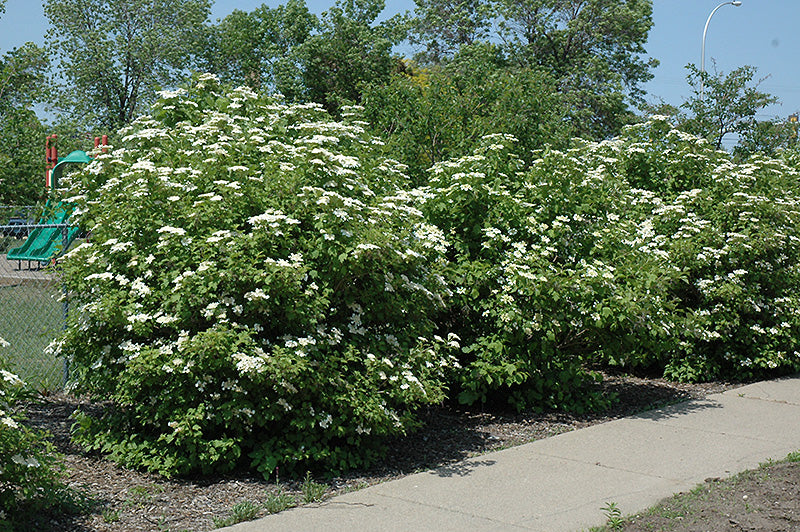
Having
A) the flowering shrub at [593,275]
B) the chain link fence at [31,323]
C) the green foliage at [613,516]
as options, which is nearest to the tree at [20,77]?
the chain link fence at [31,323]

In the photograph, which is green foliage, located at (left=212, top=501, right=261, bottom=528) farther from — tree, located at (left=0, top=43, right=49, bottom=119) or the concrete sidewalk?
tree, located at (left=0, top=43, right=49, bottom=119)

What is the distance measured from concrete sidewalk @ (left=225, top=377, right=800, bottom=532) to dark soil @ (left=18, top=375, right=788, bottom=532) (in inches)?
9.7

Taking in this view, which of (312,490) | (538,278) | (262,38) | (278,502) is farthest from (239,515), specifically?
(262,38)

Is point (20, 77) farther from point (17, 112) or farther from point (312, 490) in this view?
point (312, 490)

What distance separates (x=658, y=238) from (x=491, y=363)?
2.95 m

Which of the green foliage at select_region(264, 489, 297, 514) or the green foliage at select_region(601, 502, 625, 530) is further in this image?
the green foliage at select_region(264, 489, 297, 514)

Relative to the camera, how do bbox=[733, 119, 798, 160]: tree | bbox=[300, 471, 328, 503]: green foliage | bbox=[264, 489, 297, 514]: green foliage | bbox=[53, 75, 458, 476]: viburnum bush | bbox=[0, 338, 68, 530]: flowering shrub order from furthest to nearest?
bbox=[733, 119, 798, 160]: tree
bbox=[53, 75, 458, 476]: viburnum bush
bbox=[300, 471, 328, 503]: green foliage
bbox=[264, 489, 297, 514]: green foliage
bbox=[0, 338, 68, 530]: flowering shrub

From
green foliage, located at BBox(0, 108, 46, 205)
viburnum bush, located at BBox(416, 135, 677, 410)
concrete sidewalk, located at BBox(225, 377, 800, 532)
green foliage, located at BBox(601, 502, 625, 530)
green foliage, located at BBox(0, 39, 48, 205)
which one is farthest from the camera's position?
green foliage, located at BBox(0, 39, 48, 205)

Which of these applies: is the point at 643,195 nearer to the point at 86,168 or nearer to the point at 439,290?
the point at 439,290

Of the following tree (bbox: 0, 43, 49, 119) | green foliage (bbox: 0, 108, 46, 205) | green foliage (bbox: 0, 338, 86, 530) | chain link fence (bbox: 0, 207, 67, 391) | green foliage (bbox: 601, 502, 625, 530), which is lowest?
green foliage (bbox: 601, 502, 625, 530)

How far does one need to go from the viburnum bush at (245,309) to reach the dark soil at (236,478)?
0.14 metres

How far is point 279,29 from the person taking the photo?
1618 inches

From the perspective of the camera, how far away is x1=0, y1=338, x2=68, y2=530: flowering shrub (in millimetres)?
3801

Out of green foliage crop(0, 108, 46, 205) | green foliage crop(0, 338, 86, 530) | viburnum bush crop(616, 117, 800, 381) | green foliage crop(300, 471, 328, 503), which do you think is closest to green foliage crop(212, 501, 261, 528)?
green foliage crop(300, 471, 328, 503)
